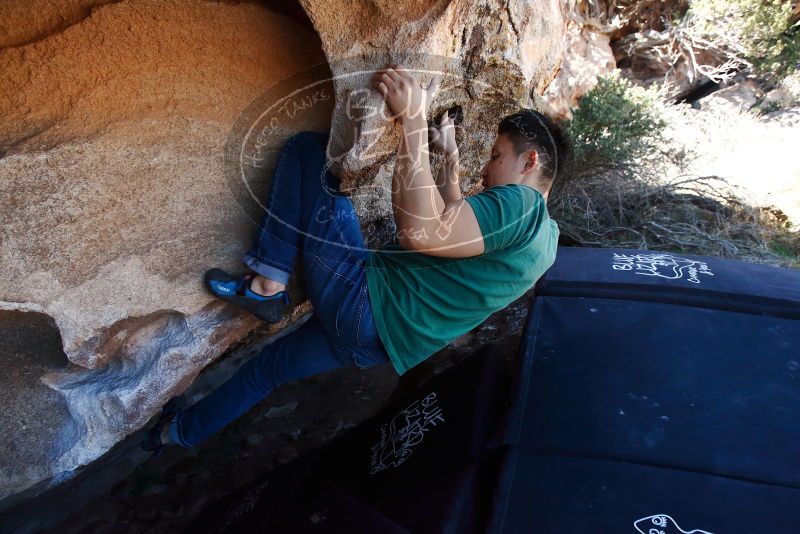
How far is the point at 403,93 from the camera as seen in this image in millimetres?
1231

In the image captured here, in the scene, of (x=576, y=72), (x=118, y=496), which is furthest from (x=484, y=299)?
(x=576, y=72)

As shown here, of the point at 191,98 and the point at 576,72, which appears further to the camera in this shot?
the point at 576,72

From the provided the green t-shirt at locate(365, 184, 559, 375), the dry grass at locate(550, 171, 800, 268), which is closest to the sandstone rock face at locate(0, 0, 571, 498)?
the green t-shirt at locate(365, 184, 559, 375)

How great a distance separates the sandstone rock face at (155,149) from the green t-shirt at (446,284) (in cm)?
28

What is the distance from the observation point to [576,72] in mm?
4746

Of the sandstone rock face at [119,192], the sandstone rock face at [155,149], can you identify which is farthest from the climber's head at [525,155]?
the sandstone rock face at [119,192]

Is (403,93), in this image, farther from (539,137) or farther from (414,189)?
(539,137)

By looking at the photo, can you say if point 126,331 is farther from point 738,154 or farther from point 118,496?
point 738,154

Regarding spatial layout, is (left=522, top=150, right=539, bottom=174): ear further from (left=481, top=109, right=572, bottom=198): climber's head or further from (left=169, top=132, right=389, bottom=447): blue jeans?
(left=169, top=132, right=389, bottom=447): blue jeans

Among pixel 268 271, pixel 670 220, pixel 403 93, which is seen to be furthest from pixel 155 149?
pixel 670 220

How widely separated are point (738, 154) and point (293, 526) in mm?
5253

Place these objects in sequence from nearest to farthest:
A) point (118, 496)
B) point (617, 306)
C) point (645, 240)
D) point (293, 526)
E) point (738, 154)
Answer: point (293, 526), point (617, 306), point (118, 496), point (645, 240), point (738, 154)

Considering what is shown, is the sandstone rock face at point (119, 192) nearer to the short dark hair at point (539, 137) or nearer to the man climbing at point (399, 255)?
the man climbing at point (399, 255)

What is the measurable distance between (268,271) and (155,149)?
0.44 m
